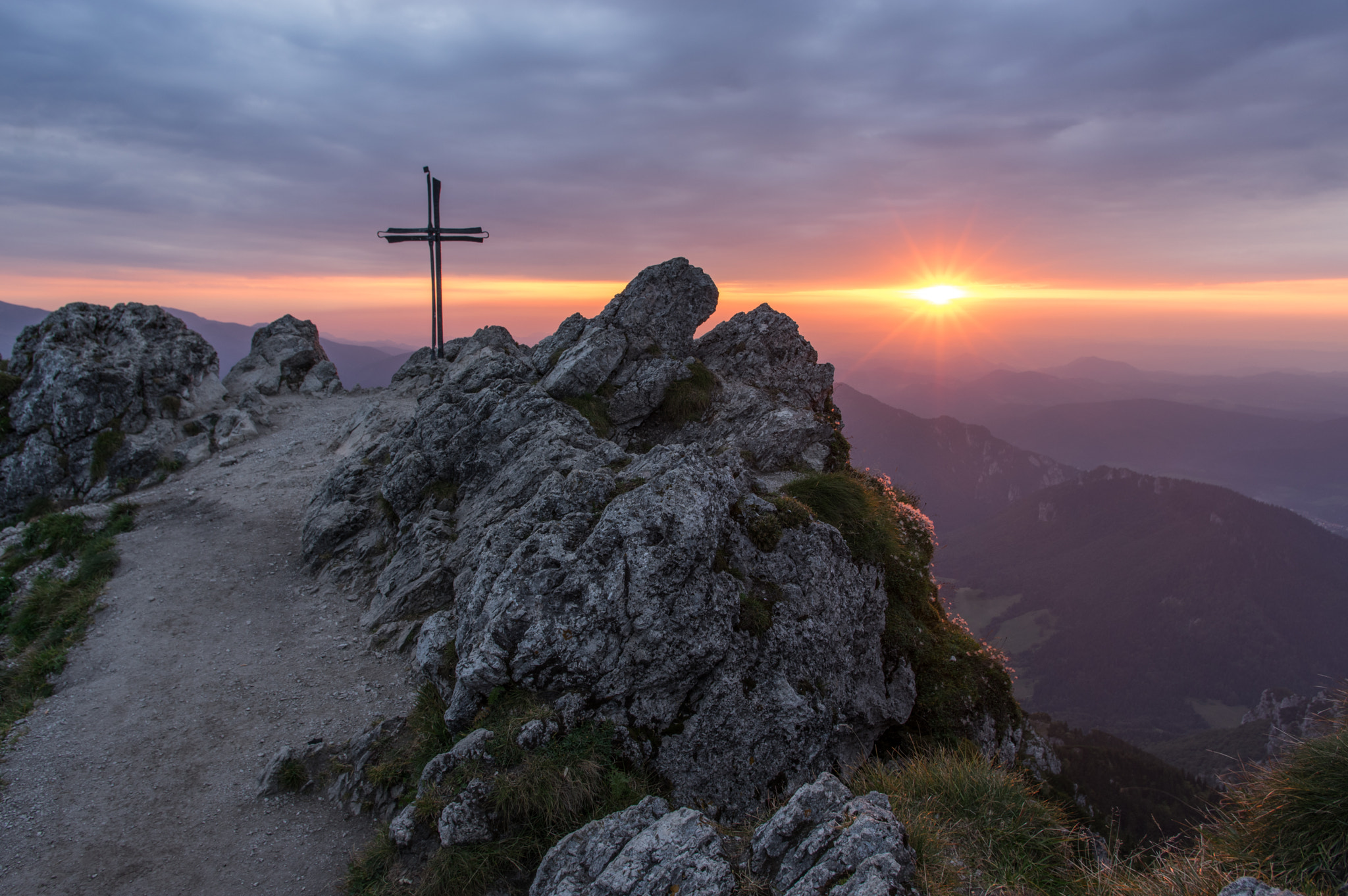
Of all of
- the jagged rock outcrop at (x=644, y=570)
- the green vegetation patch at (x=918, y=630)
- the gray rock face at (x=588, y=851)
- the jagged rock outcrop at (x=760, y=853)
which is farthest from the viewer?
the green vegetation patch at (x=918, y=630)

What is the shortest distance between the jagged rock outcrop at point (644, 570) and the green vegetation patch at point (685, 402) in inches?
2.3

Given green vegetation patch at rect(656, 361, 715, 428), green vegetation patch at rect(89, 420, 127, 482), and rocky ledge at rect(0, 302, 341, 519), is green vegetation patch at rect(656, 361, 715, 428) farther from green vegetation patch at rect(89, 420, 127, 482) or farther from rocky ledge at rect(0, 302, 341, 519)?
green vegetation patch at rect(89, 420, 127, 482)

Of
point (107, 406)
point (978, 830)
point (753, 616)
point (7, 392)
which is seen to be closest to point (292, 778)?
point (753, 616)

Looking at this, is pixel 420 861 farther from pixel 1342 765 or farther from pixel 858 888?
pixel 1342 765

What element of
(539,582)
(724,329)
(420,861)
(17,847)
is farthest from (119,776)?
(724,329)

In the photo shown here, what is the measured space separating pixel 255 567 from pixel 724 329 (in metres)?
17.6

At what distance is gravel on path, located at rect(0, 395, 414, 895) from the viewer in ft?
31.9

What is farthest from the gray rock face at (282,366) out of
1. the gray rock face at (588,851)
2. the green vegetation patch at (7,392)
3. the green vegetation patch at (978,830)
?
the green vegetation patch at (978,830)

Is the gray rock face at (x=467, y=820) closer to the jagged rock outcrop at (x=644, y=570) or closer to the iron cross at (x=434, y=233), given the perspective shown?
the jagged rock outcrop at (x=644, y=570)

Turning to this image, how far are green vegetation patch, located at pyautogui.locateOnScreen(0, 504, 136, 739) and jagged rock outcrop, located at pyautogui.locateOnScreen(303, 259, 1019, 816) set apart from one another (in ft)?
18.8

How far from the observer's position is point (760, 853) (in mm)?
6531

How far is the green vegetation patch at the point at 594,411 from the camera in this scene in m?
19.1

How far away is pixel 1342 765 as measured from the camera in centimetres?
690

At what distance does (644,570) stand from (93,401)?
3296 centimetres
